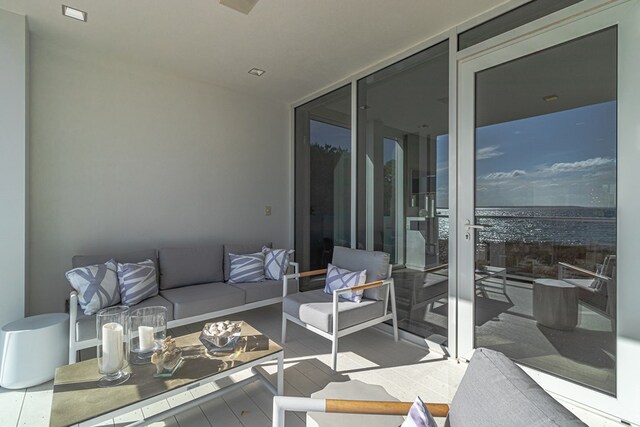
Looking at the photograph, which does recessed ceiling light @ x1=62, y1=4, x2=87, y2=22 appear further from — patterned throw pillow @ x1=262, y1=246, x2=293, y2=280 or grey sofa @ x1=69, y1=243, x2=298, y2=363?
patterned throw pillow @ x1=262, y1=246, x2=293, y2=280

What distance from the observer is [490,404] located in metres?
0.88

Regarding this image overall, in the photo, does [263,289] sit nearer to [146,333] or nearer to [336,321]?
[336,321]

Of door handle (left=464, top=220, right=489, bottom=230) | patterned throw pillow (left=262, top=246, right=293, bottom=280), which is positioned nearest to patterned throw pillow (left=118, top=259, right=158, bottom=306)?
patterned throw pillow (left=262, top=246, right=293, bottom=280)

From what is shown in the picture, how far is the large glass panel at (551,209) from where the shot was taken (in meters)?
2.03

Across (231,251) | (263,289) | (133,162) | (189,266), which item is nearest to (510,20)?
(263,289)

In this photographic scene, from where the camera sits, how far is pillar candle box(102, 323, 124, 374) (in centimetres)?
164

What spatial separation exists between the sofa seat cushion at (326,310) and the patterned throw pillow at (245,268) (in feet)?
2.38

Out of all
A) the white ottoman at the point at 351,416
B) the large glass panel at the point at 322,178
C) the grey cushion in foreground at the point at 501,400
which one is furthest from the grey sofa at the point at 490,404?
the large glass panel at the point at 322,178

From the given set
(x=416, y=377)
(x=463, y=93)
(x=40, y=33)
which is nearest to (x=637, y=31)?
(x=463, y=93)

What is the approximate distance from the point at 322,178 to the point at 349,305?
6.66ft

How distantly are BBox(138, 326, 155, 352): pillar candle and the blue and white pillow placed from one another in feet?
5.49

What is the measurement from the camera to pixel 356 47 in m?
3.14

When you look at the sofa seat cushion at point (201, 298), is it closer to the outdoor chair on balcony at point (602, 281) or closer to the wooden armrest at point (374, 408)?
the wooden armrest at point (374, 408)

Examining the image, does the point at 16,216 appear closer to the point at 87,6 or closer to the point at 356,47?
the point at 87,6
